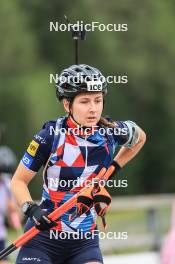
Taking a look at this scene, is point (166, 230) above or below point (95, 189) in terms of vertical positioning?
below

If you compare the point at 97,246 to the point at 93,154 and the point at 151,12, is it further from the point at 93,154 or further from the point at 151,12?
the point at 151,12

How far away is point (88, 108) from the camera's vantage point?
681 cm

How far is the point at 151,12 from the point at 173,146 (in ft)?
27.8

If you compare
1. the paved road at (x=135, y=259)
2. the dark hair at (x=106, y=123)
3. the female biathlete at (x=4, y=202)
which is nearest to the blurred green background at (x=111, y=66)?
the paved road at (x=135, y=259)

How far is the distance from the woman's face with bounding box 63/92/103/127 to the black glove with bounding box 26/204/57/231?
72 centimetres

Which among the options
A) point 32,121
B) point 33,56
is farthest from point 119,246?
point 33,56

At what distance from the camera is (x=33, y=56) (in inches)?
1547

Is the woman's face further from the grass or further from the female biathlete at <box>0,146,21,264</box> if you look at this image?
the grass

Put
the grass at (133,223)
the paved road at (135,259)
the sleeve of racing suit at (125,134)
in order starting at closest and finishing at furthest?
the sleeve of racing suit at (125,134) < the paved road at (135,259) < the grass at (133,223)

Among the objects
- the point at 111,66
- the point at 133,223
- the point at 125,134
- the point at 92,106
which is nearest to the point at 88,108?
the point at 92,106

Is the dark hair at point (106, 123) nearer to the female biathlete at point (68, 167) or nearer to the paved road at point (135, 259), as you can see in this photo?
the female biathlete at point (68, 167)

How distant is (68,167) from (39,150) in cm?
25

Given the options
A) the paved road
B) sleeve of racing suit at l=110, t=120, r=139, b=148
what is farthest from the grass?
sleeve of racing suit at l=110, t=120, r=139, b=148

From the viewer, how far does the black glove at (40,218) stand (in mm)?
6602
